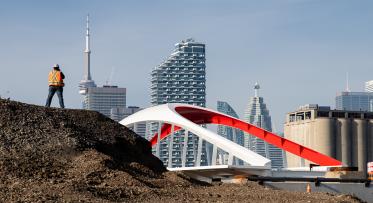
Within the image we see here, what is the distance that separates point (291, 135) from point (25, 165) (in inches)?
4405

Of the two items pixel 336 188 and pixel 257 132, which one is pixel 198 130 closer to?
pixel 257 132

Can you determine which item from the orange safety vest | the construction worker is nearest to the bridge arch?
the construction worker

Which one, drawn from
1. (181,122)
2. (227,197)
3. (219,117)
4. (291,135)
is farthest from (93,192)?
(291,135)

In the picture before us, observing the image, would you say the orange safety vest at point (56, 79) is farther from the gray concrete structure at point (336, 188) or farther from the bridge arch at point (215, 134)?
the bridge arch at point (215, 134)

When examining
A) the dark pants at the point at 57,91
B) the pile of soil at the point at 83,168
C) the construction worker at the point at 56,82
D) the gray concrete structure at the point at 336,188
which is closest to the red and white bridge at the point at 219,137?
the gray concrete structure at the point at 336,188

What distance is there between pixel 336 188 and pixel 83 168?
1087 centimetres

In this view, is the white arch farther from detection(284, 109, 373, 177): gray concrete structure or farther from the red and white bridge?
detection(284, 109, 373, 177): gray concrete structure

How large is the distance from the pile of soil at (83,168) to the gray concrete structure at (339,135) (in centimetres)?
9737

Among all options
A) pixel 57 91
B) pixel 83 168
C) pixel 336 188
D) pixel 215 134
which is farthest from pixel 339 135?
pixel 83 168

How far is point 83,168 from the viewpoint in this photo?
12992 millimetres

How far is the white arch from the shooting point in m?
28.0

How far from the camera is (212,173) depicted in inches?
1119

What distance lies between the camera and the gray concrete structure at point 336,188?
58.5 ft

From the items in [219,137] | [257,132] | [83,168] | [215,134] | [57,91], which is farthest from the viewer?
[257,132]
